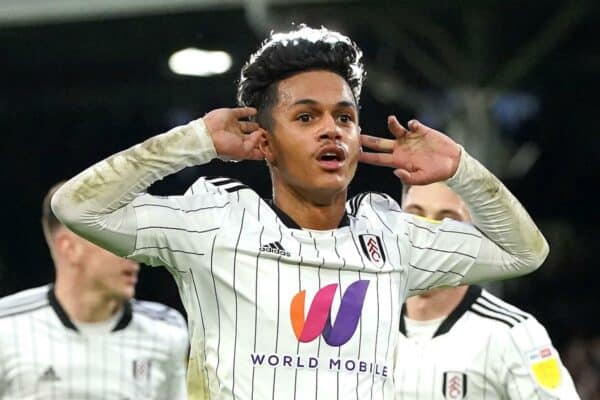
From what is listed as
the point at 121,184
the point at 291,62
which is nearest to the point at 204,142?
the point at 121,184

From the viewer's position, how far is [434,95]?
404 inches

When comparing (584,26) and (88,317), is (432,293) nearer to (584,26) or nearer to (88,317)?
(88,317)

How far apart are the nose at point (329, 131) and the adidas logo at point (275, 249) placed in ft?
0.82

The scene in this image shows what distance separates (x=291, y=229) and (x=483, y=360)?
115 cm

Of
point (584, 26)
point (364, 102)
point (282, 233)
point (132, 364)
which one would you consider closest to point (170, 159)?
point (282, 233)

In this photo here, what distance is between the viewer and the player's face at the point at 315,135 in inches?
117

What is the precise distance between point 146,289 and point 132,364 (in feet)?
19.3

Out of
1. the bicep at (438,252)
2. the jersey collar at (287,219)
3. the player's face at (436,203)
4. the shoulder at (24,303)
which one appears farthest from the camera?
the shoulder at (24,303)

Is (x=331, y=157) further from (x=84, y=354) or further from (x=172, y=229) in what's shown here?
(x=84, y=354)

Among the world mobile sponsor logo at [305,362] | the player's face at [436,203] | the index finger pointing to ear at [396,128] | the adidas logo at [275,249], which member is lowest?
the world mobile sponsor logo at [305,362]

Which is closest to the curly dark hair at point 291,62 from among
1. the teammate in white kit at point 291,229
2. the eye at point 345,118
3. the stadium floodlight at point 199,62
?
the teammate in white kit at point 291,229

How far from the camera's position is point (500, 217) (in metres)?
3.16

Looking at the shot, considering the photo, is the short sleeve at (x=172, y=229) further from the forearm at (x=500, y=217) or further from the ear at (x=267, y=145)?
the forearm at (x=500, y=217)

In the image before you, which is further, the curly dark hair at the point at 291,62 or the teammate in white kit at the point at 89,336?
the teammate in white kit at the point at 89,336
